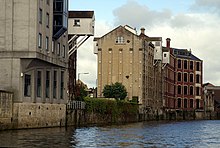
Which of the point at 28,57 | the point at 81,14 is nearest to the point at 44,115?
the point at 28,57

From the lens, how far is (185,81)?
164 meters

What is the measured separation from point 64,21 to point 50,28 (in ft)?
11.3

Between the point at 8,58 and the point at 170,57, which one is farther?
the point at 170,57

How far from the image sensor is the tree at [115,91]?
364 feet

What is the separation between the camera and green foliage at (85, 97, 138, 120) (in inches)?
3191

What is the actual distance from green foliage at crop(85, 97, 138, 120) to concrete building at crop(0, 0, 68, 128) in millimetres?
16724

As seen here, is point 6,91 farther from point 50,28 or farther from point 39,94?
point 50,28

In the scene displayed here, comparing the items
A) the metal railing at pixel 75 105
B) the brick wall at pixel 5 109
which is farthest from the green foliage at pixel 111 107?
the brick wall at pixel 5 109

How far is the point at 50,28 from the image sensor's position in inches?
2480

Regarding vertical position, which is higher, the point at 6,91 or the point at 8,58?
the point at 8,58

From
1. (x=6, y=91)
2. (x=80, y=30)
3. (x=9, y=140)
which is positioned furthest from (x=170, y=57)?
(x=9, y=140)

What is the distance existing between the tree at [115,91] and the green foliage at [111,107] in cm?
361

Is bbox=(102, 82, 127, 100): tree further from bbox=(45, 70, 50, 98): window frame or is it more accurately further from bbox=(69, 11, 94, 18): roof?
bbox=(45, 70, 50, 98): window frame

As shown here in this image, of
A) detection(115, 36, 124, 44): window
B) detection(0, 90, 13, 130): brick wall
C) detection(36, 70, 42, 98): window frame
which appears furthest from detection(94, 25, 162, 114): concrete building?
detection(0, 90, 13, 130): brick wall
